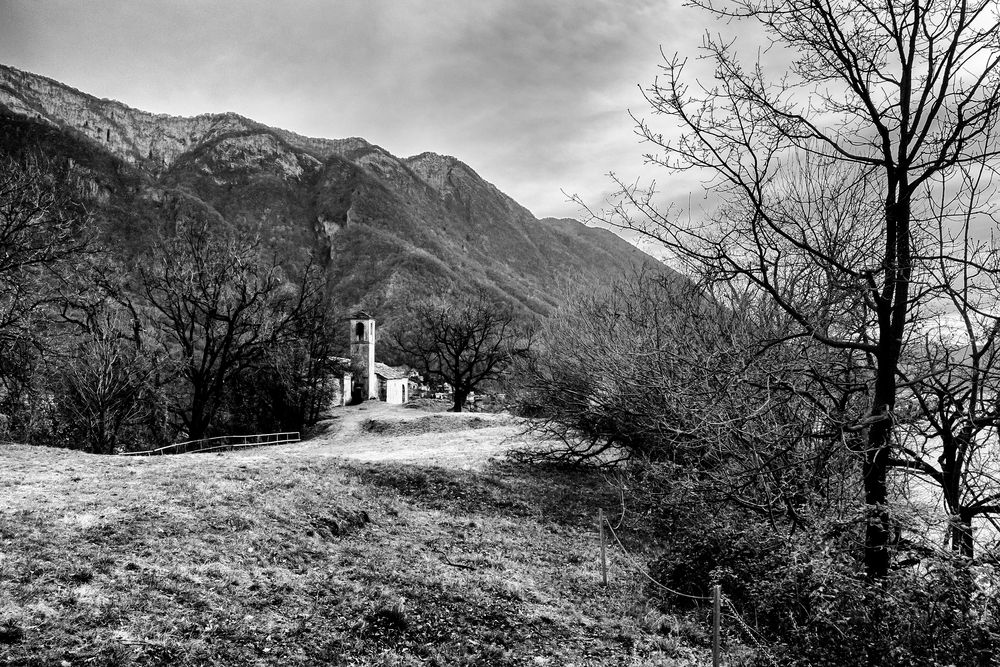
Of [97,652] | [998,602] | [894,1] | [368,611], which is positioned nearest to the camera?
[998,602]

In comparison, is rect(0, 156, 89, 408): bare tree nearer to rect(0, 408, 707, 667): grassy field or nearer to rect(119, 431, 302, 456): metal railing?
rect(119, 431, 302, 456): metal railing

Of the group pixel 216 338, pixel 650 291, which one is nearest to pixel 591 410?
pixel 650 291

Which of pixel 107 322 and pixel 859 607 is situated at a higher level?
pixel 107 322

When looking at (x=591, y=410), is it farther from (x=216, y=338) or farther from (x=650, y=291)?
(x=216, y=338)

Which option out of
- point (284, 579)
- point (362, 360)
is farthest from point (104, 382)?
point (362, 360)

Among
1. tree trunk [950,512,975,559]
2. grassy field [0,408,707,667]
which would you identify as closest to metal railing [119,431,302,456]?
grassy field [0,408,707,667]

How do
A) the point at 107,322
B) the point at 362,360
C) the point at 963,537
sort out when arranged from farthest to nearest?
1. the point at 362,360
2. the point at 107,322
3. the point at 963,537

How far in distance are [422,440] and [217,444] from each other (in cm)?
968

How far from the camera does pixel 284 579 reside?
22.0ft

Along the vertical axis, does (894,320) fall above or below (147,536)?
above

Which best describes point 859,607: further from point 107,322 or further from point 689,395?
point 107,322

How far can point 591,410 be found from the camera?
46.0 ft

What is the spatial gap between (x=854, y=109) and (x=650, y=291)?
10.3 meters

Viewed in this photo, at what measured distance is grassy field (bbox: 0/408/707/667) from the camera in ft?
16.9
